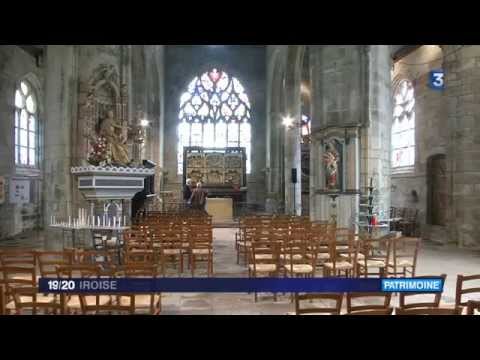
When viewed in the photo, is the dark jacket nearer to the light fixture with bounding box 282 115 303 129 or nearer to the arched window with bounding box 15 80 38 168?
the light fixture with bounding box 282 115 303 129

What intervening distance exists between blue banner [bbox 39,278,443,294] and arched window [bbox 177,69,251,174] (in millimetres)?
21579

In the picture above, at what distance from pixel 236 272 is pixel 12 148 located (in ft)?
35.4

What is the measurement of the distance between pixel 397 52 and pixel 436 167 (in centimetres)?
518

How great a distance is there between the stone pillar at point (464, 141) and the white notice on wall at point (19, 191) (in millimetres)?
14196

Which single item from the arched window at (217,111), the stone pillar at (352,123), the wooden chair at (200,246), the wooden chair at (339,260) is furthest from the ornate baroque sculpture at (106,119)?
the arched window at (217,111)

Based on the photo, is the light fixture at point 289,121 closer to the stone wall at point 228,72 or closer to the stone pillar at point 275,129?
the stone pillar at point 275,129

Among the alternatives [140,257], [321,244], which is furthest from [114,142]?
[321,244]

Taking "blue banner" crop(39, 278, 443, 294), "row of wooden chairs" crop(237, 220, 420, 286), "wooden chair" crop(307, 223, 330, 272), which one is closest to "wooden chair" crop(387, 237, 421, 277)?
"row of wooden chairs" crop(237, 220, 420, 286)

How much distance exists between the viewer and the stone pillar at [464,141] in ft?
41.6

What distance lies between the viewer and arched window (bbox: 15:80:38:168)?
53.4 feet

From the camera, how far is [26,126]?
17.0m
